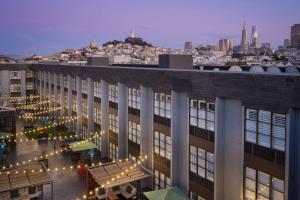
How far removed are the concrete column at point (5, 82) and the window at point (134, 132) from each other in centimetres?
4461

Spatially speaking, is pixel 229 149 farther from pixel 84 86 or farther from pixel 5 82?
pixel 5 82

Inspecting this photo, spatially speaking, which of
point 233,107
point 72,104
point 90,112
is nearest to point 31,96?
point 72,104

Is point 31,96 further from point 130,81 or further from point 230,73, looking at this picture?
point 230,73

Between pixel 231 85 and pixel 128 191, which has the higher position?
pixel 231 85

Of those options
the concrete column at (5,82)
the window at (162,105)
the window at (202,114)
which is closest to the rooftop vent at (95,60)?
the window at (162,105)

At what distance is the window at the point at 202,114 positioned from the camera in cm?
1868

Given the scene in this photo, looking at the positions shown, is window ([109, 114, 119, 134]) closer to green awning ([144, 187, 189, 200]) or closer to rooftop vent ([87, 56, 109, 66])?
rooftop vent ([87, 56, 109, 66])

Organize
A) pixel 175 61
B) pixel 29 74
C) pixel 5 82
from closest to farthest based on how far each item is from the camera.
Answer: pixel 175 61, pixel 5 82, pixel 29 74

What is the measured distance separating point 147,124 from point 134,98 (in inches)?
124

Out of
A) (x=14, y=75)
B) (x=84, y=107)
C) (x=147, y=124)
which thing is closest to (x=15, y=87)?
(x=14, y=75)

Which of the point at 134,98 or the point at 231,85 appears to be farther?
the point at 134,98

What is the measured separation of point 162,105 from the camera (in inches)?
920

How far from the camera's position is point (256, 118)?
52.0 feet

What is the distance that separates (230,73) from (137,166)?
10.5 metres
